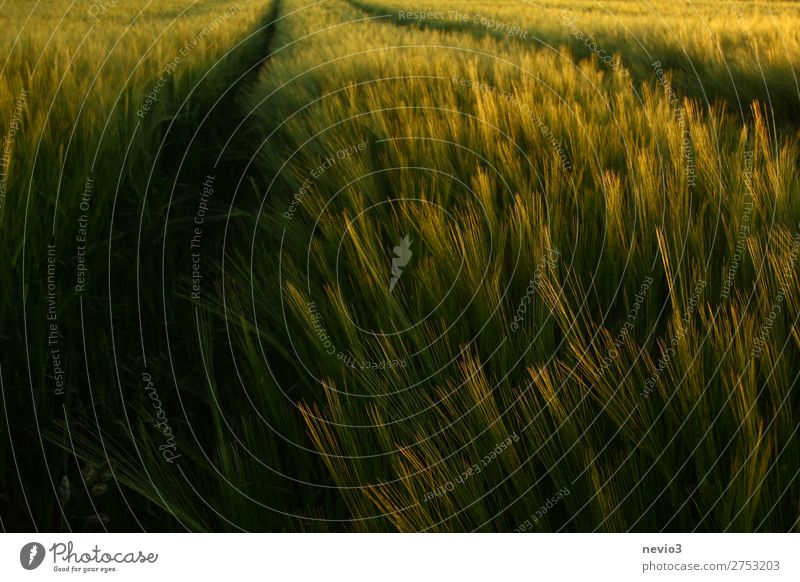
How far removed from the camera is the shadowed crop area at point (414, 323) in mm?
847

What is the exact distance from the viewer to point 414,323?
1010mm

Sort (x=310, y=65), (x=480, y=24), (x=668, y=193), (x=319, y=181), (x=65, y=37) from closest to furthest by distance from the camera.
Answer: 1. (x=668, y=193)
2. (x=319, y=181)
3. (x=65, y=37)
4. (x=310, y=65)
5. (x=480, y=24)

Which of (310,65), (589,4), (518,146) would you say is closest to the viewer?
(518,146)

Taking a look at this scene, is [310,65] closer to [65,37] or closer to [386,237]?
[65,37]

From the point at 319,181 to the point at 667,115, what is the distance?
77 centimetres

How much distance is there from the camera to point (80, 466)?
3.37 ft

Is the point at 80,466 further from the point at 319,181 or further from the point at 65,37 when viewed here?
the point at 65,37

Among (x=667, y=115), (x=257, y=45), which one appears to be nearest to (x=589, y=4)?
(x=257, y=45)

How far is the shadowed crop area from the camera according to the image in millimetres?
847

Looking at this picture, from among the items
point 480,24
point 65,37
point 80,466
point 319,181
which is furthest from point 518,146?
point 480,24

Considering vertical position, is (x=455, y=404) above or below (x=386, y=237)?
below
